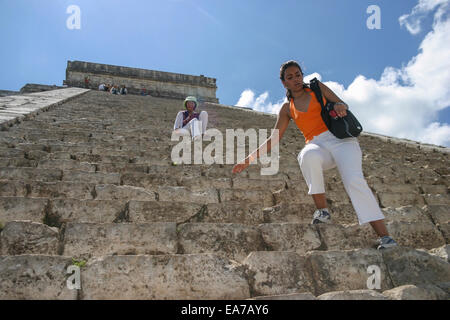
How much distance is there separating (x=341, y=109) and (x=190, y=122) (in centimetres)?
379

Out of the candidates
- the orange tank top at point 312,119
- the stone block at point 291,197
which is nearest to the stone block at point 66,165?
the stone block at point 291,197

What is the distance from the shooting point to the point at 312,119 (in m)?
2.96

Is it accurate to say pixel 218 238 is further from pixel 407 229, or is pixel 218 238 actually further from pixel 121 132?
pixel 121 132

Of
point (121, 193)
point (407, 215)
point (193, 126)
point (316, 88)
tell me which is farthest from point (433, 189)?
point (121, 193)

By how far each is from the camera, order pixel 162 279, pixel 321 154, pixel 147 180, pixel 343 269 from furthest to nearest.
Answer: pixel 147 180 < pixel 321 154 < pixel 343 269 < pixel 162 279

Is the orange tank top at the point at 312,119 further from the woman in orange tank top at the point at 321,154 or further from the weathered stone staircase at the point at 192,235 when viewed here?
the weathered stone staircase at the point at 192,235

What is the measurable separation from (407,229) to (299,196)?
120cm

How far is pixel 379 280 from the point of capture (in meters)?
2.11

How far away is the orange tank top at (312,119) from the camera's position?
2.92m

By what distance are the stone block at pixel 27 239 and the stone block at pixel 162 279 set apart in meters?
0.49

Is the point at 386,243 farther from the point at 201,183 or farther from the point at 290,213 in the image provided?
the point at 201,183

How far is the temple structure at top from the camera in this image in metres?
22.8

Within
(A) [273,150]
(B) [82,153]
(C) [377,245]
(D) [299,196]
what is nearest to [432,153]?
(A) [273,150]
